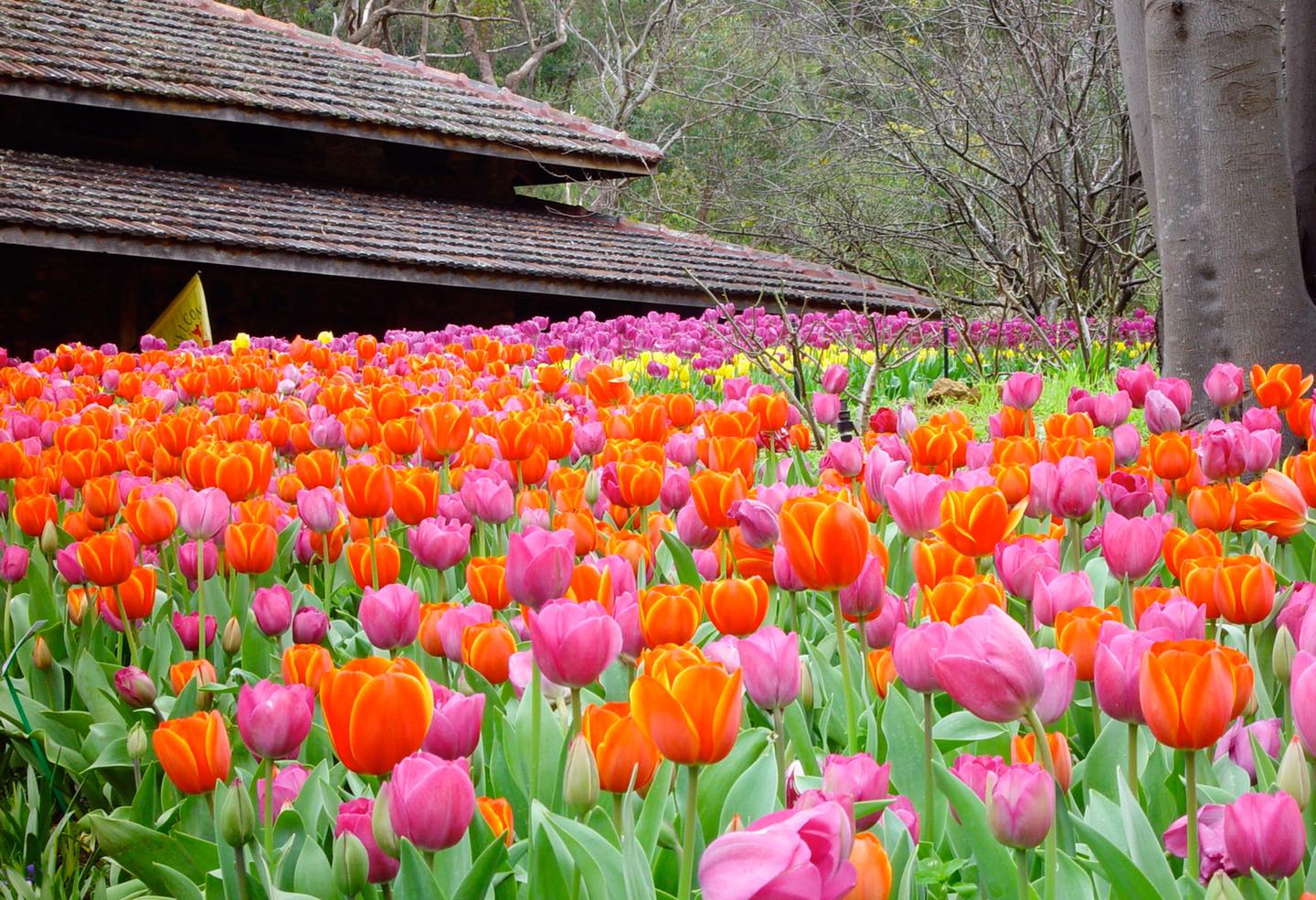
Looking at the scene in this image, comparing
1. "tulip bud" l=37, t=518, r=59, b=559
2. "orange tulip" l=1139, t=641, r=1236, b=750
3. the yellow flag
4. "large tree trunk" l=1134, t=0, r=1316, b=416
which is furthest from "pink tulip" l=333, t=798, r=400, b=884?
the yellow flag

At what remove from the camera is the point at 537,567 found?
136cm

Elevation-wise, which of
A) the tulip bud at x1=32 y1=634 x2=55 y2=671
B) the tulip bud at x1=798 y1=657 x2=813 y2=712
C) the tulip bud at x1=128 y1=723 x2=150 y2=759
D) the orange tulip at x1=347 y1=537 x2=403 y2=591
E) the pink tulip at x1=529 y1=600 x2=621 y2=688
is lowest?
the tulip bud at x1=32 y1=634 x2=55 y2=671

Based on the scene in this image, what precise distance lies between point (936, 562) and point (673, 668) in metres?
0.62

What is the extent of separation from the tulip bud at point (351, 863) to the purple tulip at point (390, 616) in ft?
1.74

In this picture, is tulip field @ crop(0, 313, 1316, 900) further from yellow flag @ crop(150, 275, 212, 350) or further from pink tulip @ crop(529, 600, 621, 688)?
yellow flag @ crop(150, 275, 212, 350)

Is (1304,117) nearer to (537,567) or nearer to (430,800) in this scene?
(537,567)

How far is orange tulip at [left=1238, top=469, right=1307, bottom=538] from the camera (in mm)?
1726

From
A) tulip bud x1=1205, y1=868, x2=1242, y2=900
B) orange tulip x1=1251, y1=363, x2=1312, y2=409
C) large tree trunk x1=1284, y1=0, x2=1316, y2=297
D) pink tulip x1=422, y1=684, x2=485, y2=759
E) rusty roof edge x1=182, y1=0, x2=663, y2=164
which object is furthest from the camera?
rusty roof edge x1=182, y1=0, x2=663, y2=164

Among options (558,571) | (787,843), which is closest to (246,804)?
(558,571)

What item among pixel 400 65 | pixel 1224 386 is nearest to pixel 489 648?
pixel 1224 386

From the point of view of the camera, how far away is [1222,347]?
416 cm

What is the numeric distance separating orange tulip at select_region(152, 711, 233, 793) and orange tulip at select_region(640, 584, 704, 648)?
1.47 ft

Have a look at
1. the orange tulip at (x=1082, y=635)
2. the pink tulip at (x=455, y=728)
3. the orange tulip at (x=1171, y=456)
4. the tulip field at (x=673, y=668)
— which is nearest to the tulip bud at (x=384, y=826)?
the tulip field at (x=673, y=668)

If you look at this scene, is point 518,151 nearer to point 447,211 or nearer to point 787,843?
point 447,211
